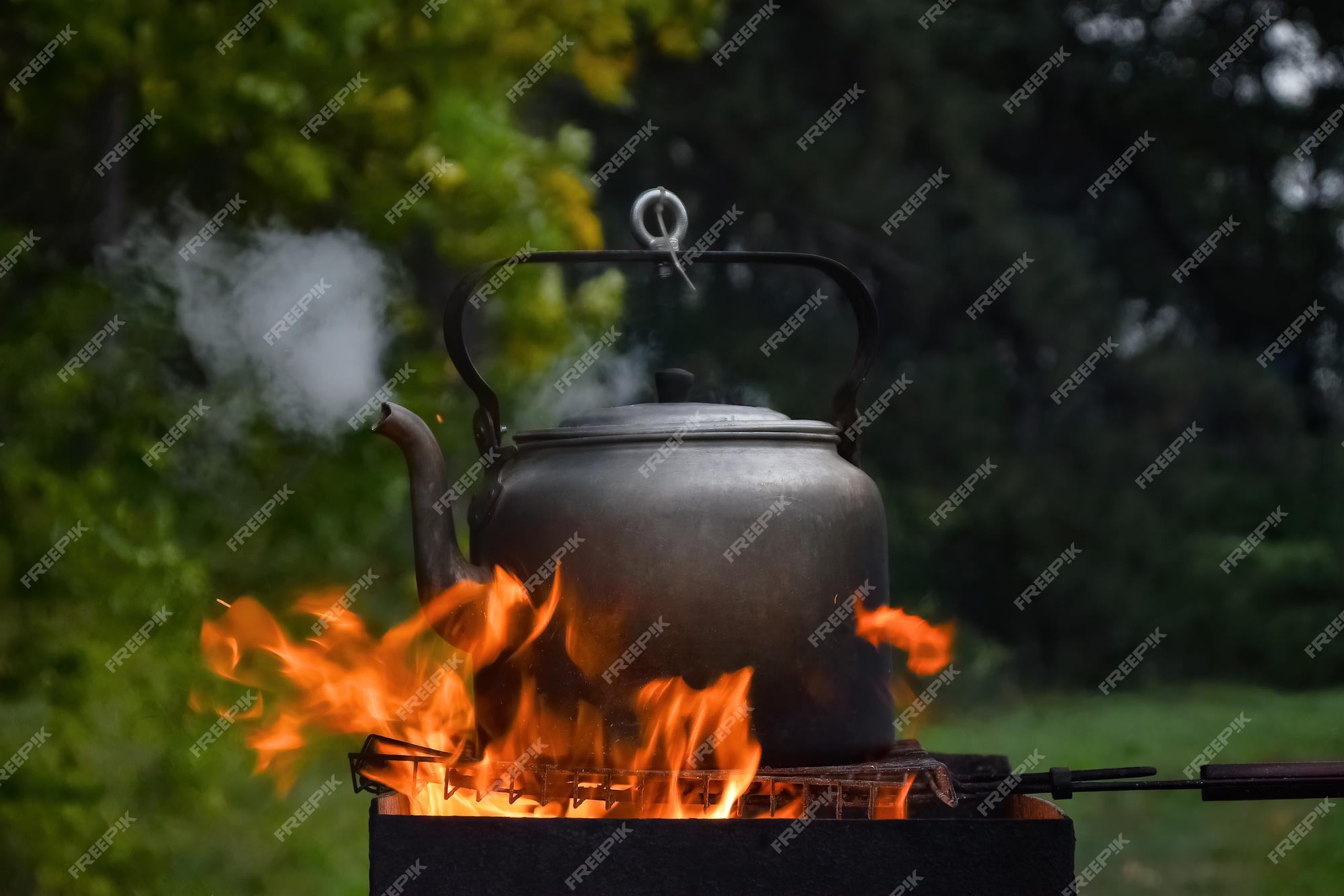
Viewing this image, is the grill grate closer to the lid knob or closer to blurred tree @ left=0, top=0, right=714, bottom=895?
the lid knob

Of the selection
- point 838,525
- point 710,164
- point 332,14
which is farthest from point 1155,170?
point 838,525

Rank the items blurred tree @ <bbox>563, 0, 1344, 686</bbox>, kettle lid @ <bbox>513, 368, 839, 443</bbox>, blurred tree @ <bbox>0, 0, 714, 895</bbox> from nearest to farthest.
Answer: kettle lid @ <bbox>513, 368, 839, 443</bbox>, blurred tree @ <bbox>0, 0, 714, 895</bbox>, blurred tree @ <bbox>563, 0, 1344, 686</bbox>

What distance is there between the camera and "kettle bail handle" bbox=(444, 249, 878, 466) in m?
2.72

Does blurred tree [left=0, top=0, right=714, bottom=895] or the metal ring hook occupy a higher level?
the metal ring hook

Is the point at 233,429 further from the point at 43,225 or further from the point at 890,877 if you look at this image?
the point at 890,877

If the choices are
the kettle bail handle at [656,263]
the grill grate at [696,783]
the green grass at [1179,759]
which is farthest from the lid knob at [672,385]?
the green grass at [1179,759]

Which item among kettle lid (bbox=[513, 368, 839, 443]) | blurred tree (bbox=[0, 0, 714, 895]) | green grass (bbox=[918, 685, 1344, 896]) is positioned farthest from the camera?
green grass (bbox=[918, 685, 1344, 896])

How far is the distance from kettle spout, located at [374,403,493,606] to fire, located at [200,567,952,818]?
0.10 ft

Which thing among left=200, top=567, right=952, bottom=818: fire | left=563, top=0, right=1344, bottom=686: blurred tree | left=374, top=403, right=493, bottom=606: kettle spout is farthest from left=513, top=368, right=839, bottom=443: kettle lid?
left=563, top=0, right=1344, bottom=686: blurred tree

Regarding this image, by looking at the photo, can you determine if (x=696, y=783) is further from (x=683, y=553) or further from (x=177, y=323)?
(x=177, y=323)

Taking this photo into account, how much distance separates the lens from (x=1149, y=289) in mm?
9922

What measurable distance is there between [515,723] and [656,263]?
904mm

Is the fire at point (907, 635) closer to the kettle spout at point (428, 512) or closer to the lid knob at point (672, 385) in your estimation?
the lid knob at point (672, 385)

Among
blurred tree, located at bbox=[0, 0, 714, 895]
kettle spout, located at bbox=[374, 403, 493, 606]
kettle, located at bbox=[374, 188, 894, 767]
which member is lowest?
blurred tree, located at bbox=[0, 0, 714, 895]
